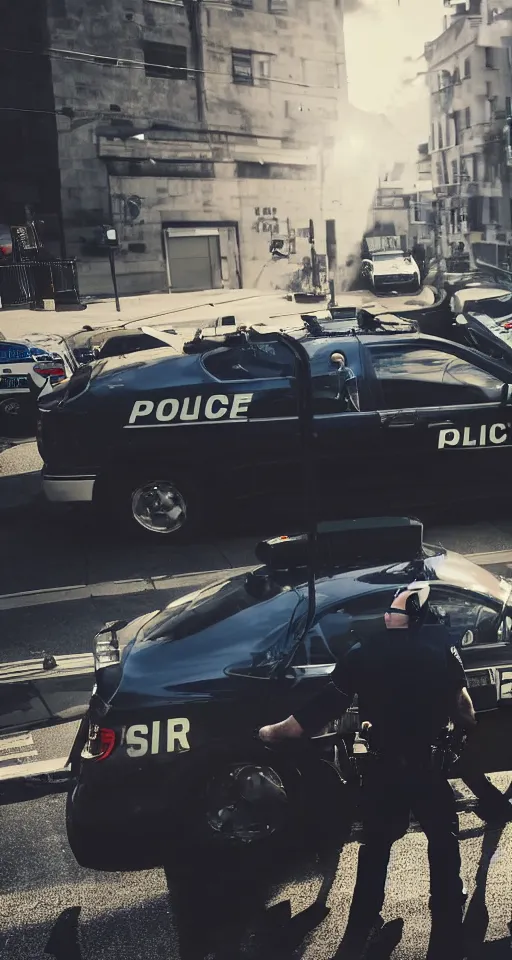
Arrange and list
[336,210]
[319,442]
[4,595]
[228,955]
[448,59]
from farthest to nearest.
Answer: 1. [336,210]
2. [448,59]
3. [319,442]
4. [4,595]
5. [228,955]

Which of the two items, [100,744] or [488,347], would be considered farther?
[488,347]

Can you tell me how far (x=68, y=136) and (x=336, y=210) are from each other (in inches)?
285

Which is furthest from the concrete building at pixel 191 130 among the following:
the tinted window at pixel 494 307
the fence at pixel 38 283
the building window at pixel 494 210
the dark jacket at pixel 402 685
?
the dark jacket at pixel 402 685

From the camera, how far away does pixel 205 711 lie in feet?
14.3

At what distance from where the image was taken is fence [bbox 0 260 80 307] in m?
19.1

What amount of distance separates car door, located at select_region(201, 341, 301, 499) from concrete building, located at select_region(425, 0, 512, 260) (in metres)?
17.1

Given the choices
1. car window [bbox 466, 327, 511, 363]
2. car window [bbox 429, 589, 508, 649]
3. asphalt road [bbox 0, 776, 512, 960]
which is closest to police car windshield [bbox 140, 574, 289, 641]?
car window [bbox 429, 589, 508, 649]

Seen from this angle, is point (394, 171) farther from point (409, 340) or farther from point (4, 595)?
point (4, 595)

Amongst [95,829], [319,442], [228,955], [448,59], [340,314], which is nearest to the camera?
[228,955]

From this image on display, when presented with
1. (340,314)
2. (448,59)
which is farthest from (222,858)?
(448,59)

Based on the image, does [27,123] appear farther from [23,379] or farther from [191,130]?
[23,379]

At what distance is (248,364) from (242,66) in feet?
59.7

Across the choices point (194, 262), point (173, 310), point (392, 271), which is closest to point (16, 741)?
point (173, 310)

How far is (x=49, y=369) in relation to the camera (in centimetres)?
1474
